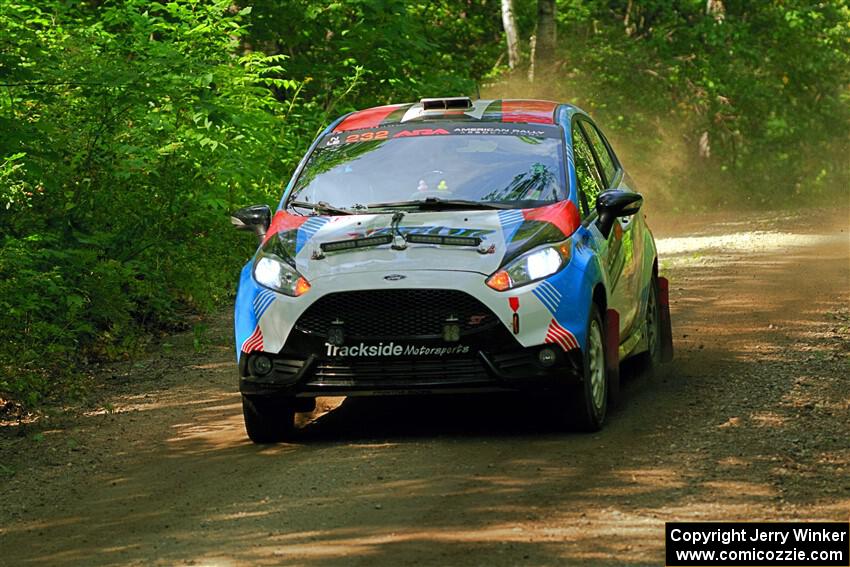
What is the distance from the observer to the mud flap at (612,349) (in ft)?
29.6

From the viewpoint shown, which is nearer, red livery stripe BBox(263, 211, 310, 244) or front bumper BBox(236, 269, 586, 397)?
front bumper BBox(236, 269, 586, 397)

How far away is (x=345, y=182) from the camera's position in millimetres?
9422

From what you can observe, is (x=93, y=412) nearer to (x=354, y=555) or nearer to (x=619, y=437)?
(x=619, y=437)

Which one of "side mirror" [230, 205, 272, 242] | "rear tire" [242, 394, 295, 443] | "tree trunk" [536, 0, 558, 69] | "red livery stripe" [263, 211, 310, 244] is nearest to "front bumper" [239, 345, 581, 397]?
"rear tire" [242, 394, 295, 443]

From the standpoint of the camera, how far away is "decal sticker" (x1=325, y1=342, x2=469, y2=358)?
8258 mm

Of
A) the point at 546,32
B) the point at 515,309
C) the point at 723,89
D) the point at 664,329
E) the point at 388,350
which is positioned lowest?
the point at 723,89

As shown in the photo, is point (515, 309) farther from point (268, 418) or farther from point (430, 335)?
point (268, 418)

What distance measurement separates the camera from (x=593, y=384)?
28.3 ft

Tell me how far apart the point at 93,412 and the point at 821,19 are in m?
31.2

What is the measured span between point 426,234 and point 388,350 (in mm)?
700

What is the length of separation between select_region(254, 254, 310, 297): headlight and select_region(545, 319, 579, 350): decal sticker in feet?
4.44

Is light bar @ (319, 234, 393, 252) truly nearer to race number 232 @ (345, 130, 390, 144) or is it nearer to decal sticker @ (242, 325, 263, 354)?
decal sticker @ (242, 325, 263, 354)

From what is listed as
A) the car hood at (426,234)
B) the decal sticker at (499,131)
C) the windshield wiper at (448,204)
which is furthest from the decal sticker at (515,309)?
the decal sticker at (499,131)

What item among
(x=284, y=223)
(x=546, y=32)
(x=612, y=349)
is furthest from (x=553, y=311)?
(x=546, y=32)
